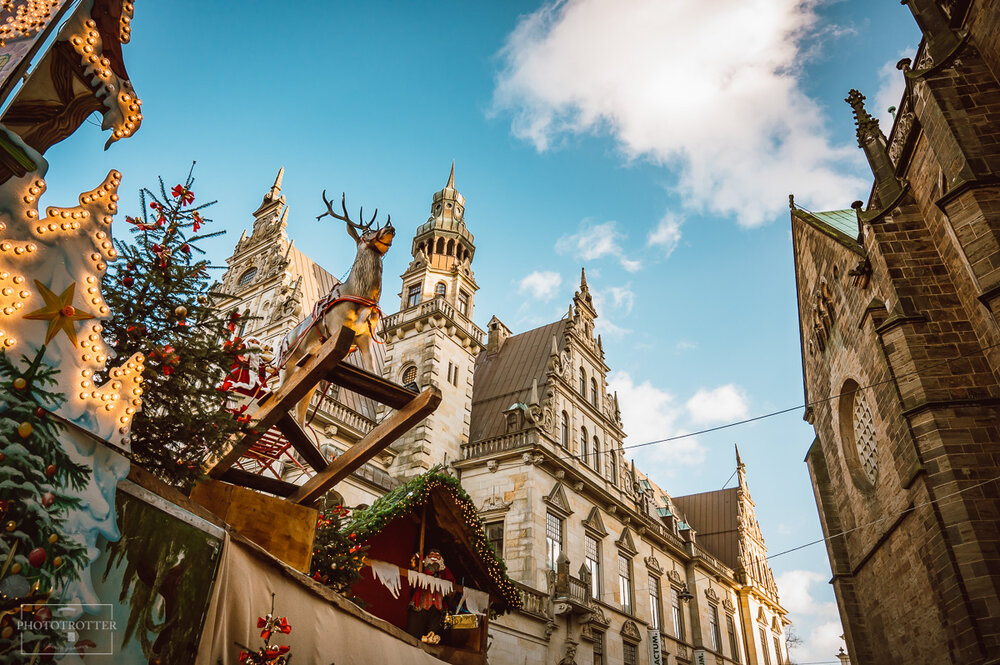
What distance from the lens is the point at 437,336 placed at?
2702cm

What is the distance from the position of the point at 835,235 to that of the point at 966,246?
6.80 meters

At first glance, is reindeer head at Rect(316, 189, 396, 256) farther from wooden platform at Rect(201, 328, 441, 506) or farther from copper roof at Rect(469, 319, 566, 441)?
copper roof at Rect(469, 319, 566, 441)

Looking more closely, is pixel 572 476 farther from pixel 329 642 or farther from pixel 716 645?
pixel 329 642

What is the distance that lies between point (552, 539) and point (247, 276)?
19812mm

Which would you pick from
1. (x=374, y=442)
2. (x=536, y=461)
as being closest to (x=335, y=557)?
(x=374, y=442)

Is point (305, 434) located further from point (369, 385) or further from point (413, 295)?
point (413, 295)

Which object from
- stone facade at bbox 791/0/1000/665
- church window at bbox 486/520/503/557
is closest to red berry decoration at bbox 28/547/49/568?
stone facade at bbox 791/0/1000/665

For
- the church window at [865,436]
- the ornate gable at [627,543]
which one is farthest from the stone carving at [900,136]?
the ornate gable at [627,543]

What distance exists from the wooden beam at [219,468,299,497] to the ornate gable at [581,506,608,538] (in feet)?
63.9

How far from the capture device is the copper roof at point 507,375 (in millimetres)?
28125

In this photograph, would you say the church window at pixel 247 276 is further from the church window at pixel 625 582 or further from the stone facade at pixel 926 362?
the stone facade at pixel 926 362

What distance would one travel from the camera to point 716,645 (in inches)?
1284

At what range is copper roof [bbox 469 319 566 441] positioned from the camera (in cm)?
2812

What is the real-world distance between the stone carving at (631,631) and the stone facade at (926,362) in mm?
9010
